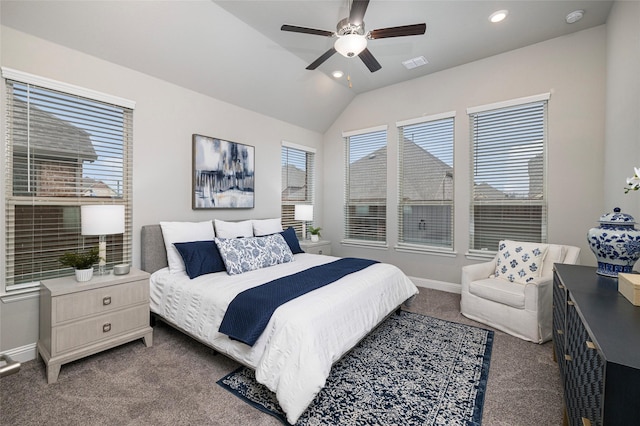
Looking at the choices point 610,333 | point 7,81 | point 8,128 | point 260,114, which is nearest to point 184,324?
point 8,128

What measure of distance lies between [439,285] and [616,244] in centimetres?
267

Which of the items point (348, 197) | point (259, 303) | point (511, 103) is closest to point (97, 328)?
point (259, 303)

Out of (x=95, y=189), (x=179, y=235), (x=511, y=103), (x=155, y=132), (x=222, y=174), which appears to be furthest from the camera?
(x=222, y=174)

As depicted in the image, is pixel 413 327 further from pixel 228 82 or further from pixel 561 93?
pixel 228 82

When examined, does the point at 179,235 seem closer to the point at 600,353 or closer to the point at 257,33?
the point at 257,33

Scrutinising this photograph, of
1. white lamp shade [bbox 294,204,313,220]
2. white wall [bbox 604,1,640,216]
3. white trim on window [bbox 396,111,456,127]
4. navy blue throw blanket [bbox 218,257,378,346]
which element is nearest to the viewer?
navy blue throw blanket [bbox 218,257,378,346]

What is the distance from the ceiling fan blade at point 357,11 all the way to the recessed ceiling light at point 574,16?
2441 mm

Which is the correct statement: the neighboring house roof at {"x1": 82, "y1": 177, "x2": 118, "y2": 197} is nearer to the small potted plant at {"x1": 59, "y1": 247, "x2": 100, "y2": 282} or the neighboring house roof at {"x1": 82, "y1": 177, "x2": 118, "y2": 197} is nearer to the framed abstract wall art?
the small potted plant at {"x1": 59, "y1": 247, "x2": 100, "y2": 282}

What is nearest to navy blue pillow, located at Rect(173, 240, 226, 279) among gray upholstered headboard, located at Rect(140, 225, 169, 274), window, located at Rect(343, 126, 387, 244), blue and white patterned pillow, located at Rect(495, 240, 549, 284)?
gray upholstered headboard, located at Rect(140, 225, 169, 274)

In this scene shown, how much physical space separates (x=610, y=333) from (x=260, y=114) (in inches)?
170

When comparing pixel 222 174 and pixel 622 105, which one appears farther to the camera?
pixel 222 174

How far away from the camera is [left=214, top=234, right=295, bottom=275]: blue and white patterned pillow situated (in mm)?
2816

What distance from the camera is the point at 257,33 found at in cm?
325

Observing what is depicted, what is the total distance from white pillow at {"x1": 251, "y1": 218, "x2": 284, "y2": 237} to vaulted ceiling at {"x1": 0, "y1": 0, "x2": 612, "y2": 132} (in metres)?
1.71
